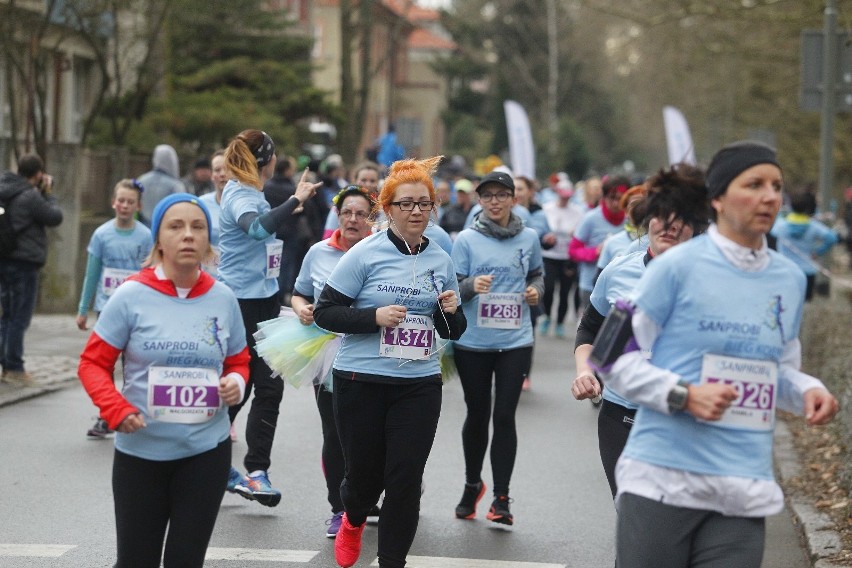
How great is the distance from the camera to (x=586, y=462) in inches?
421

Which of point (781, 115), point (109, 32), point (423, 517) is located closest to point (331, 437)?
point (423, 517)

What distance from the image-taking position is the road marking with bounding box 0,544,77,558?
7473 mm

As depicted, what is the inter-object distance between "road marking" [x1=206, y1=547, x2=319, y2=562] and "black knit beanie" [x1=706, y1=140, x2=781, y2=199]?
143 inches

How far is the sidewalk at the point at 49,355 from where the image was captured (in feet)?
42.5

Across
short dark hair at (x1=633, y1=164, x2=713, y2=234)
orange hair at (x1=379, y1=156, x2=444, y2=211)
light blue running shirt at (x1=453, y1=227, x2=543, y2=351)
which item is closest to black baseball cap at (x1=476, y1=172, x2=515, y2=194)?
light blue running shirt at (x1=453, y1=227, x2=543, y2=351)

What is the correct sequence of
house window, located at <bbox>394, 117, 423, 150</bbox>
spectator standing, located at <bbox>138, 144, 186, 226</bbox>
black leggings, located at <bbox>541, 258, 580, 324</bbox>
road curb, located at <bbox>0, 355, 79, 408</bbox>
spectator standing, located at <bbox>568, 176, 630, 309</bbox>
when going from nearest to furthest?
road curb, located at <bbox>0, 355, 79, 408</bbox>
spectator standing, located at <bbox>568, 176, 630, 309</bbox>
spectator standing, located at <bbox>138, 144, 186, 226</bbox>
black leggings, located at <bbox>541, 258, 580, 324</bbox>
house window, located at <bbox>394, 117, 423, 150</bbox>

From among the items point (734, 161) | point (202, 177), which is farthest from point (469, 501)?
point (202, 177)

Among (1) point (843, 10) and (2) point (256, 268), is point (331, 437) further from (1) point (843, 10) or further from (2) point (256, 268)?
(1) point (843, 10)

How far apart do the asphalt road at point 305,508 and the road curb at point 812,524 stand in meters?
0.10

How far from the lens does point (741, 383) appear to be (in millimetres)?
4504

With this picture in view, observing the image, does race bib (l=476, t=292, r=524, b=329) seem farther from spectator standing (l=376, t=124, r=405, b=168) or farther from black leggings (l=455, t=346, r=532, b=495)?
spectator standing (l=376, t=124, r=405, b=168)

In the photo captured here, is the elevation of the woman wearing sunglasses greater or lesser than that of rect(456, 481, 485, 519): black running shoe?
greater

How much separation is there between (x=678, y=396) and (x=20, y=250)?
9.43 metres

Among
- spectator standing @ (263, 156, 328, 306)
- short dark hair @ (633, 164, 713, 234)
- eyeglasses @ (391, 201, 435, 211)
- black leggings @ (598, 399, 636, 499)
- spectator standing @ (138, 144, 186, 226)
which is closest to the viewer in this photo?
short dark hair @ (633, 164, 713, 234)
